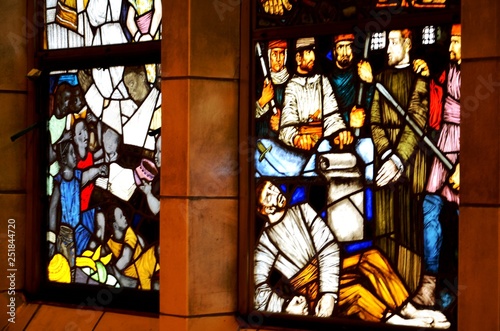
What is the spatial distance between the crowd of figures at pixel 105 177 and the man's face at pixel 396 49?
1307 millimetres

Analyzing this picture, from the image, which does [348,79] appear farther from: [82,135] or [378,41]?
[82,135]

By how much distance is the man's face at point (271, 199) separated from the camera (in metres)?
4.76

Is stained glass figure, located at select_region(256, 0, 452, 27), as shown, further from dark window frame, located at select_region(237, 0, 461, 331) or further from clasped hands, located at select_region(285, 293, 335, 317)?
clasped hands, located at select_region(285, 293, 335, 317)

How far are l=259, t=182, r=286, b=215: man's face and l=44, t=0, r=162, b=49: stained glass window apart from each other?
101cm

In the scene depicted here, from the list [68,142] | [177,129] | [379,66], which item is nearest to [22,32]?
[68,142]

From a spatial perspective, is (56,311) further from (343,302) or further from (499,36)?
(499,36)

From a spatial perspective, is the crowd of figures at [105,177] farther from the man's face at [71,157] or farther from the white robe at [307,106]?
the white robe at [307,106]

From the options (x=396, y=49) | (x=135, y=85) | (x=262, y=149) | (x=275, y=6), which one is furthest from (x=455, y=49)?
(x=135, y=85)

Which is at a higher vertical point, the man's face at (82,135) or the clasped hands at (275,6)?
the clasped hands at (275,6)

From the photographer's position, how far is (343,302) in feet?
15.0

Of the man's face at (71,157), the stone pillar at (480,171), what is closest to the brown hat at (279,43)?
the stone pillar at (480,171)

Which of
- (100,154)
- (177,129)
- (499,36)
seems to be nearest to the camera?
(499,36)

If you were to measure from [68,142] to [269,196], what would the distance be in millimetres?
1328

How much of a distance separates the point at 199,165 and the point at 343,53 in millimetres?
843
